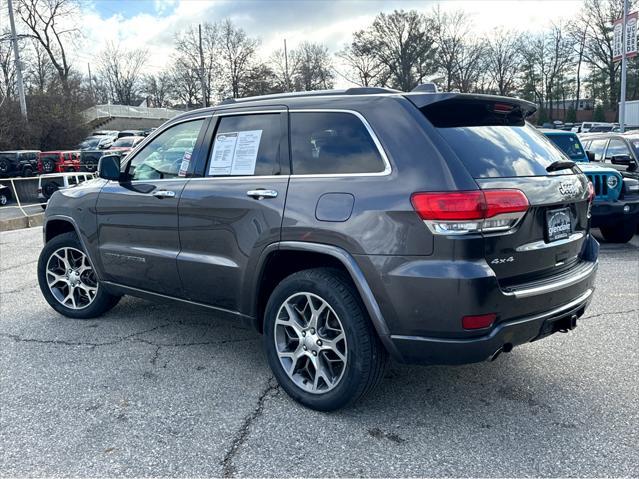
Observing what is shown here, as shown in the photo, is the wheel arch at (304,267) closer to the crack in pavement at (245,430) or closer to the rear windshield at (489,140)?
the crack in pavement at (245,430)

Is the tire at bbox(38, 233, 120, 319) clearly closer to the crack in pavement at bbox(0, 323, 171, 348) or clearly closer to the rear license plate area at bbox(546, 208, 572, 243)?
the crack in pavement at bbox(0, 323, 171, 348)

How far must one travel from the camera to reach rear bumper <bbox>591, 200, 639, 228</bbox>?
8078mm

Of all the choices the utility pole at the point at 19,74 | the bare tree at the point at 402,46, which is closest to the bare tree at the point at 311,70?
the bare tree at the point at 402,46

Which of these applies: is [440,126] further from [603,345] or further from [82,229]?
[82,229]

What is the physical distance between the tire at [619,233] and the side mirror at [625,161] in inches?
42.2

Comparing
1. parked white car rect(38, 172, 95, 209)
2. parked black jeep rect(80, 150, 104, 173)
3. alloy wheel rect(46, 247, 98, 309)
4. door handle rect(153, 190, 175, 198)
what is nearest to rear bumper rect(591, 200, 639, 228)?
door handle rect(153, 190, 175, 198)

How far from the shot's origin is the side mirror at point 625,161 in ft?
29.6

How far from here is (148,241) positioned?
4.30m

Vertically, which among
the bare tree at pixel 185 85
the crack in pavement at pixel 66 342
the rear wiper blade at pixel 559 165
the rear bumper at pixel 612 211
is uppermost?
the bare tree at pixel 185 85

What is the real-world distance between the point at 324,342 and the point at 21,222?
1226cm

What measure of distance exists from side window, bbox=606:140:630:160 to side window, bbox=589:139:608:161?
156mm

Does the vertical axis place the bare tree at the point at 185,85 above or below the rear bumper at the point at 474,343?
above

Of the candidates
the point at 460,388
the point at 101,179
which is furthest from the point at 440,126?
the point at 101,179

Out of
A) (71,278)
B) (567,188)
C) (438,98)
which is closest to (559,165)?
(567,188)
